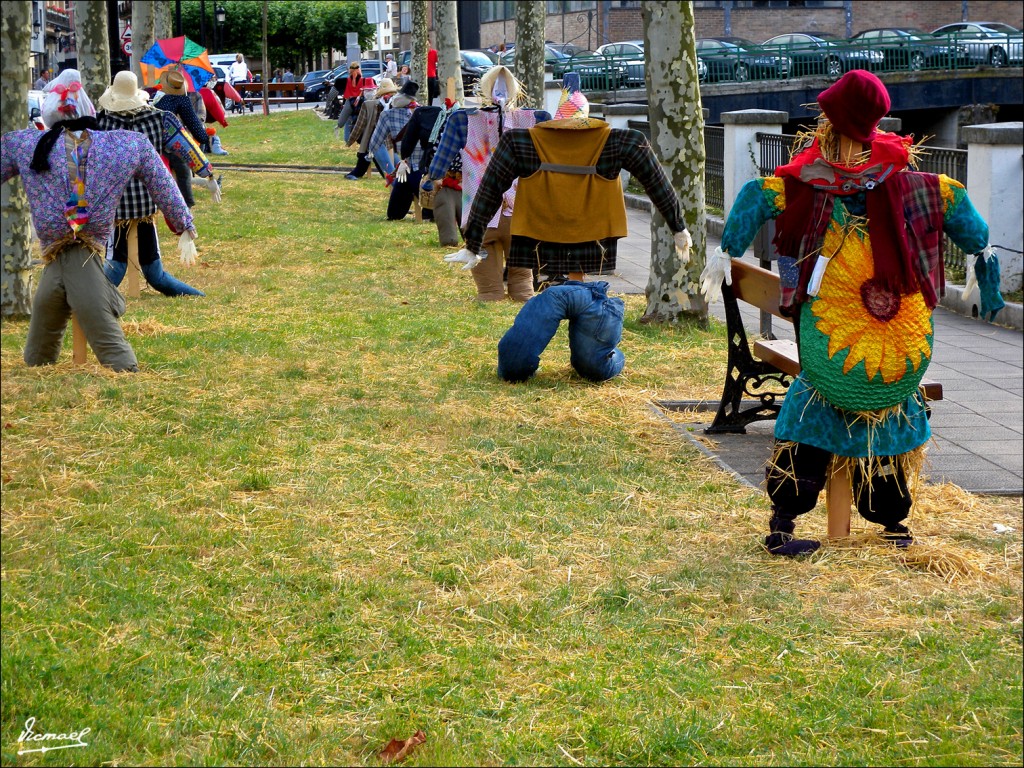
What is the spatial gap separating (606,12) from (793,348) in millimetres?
53890

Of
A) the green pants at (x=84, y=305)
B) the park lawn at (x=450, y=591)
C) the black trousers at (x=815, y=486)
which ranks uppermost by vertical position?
the green pants at (x=84, y=305)

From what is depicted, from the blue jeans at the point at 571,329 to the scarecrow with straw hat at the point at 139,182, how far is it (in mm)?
3306

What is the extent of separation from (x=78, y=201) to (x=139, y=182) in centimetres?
197

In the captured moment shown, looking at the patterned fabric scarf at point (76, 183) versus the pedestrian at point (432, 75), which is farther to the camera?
the pedestrian at point (432, 75)

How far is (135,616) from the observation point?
4.84 m

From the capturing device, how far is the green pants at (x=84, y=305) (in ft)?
28.5

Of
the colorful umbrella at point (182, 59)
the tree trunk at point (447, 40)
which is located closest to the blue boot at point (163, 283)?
the colorful umbrella at point (182, 59)

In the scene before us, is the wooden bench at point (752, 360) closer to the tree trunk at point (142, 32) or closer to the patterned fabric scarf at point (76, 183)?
the patterned fabric scarf at point (76, 183)

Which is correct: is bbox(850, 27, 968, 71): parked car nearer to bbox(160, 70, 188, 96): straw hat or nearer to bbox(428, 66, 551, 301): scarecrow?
bbox(160, 70, 188, 96): straw hat

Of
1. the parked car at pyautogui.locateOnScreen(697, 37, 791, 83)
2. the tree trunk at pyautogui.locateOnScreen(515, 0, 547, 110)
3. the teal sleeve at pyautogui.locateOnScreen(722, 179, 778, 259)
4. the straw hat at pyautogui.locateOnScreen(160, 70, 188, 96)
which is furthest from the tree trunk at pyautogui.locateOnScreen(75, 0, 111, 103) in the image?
the parked car at pyautogui.locateOnScreen(697, 37, 791, 83)

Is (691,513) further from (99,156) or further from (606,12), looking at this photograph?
(606,12)

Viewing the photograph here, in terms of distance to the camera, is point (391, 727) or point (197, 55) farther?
point (197, 55)

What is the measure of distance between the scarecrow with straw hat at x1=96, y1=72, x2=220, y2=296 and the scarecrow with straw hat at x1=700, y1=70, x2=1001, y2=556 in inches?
244

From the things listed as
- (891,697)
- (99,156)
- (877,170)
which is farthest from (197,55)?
(891,697)
